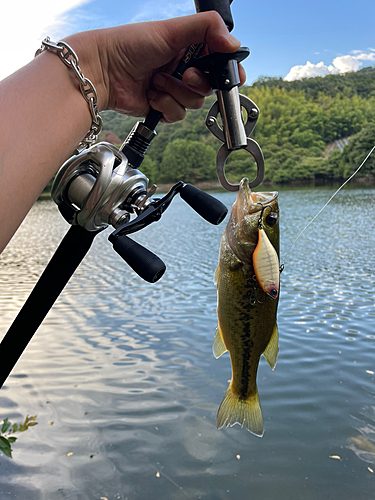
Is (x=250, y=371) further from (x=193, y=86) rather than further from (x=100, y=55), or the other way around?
(x=100, y=55)

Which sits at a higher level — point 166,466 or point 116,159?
point 116,159

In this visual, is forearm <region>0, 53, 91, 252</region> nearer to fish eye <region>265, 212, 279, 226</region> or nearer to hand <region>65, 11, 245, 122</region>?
hand <region>65, 11, 245, 122</region>

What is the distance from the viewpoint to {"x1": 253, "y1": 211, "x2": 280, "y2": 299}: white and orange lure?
133 centimetres

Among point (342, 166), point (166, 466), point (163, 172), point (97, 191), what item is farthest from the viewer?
point (163, 172)

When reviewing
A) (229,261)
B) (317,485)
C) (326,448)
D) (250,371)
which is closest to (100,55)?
(229,261)

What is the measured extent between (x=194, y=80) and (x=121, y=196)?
505 millimetres

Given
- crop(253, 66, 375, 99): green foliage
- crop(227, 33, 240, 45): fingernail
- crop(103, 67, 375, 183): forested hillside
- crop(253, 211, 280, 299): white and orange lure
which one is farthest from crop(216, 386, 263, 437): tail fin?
crop(253, 66, 375, 99): green foliage

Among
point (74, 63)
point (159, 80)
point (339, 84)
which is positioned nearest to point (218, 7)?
point (159, 80)

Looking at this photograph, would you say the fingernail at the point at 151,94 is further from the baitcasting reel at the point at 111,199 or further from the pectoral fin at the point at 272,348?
the pectoral fin at the point at 272,348

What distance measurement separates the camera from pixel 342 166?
25891 millimetres

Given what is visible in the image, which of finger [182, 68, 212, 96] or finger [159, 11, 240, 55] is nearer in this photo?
finger [159, 11, 240, 55]

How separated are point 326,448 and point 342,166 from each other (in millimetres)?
23500

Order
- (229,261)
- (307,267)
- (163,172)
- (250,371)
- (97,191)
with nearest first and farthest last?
(97,191)
(229,261)
(250,371)
(307,267)
(163,172)

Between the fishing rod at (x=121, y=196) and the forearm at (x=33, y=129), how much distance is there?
0.10 meters
